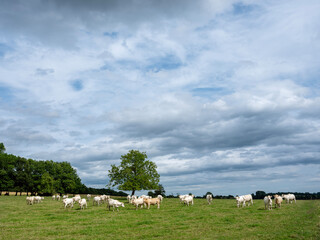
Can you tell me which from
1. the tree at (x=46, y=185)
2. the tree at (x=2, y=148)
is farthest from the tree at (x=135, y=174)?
the tree at (x=2, y=148)

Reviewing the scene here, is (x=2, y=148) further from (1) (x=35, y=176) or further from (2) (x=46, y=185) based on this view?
(2) (x=46, y=185)

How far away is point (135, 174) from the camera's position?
238ft

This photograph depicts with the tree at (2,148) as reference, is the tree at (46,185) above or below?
below

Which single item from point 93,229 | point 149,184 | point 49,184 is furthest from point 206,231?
point 49,184

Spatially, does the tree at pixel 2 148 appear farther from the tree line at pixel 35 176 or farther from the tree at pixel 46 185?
the tree at pixel 46 185

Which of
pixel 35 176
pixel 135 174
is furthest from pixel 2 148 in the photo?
pixel 135 174

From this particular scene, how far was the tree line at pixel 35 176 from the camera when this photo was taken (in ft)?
337

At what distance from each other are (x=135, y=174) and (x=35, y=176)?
5945 cm

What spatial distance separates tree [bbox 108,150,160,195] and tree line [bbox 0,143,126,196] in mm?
42603

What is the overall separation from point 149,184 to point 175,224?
4728 centimetres

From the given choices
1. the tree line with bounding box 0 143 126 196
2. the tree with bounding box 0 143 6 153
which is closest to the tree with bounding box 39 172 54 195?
the tree line with bounding box 0 143 126 196

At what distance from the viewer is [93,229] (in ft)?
73.9

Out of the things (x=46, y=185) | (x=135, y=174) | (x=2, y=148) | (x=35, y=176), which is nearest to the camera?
(x=135, y=174)

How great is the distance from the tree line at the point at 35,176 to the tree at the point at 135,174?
4260 centimetres
